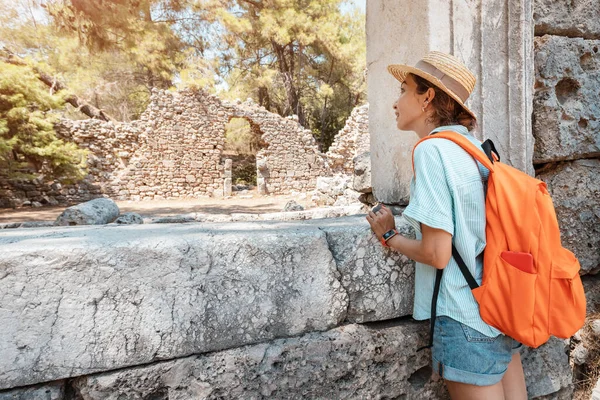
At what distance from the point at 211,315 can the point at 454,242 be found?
0.75m

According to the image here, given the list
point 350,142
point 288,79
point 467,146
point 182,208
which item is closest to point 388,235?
point 467,146

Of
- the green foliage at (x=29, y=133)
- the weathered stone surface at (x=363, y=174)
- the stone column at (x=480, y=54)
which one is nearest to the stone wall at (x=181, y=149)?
the green foliage at (x=29, y=133)

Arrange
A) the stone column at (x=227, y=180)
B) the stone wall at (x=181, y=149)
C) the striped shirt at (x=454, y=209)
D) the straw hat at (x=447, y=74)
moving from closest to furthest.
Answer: the striped shirt at (x=454, y=209) < the straw hat at (x=447, y=74) < the stone wall at (x=181, y=149) < the stone column at (x=227, y=180)

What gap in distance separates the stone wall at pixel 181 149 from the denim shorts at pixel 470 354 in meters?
12.0

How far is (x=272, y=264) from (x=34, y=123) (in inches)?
422

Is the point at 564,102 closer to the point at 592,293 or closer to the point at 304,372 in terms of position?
the point at 592,293

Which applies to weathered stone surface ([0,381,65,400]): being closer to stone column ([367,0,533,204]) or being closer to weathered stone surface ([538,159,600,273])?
stone column ([367,0,533,204])

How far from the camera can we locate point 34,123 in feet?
30.1

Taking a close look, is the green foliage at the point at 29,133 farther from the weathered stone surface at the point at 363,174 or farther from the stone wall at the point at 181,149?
the weathered stone surface at the point at 363,174

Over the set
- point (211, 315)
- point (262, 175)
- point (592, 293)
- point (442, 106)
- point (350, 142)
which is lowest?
point (592, 293)

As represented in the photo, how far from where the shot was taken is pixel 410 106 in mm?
1218

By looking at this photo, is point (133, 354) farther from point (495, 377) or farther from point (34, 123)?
point (34, 123)

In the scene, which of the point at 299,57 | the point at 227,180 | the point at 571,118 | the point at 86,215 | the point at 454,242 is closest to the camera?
the point at 454,242

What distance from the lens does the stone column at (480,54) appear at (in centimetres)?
157
